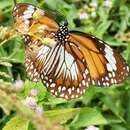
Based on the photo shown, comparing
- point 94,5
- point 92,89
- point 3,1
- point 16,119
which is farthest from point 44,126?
point 94,5

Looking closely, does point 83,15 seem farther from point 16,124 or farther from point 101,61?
point 16,124

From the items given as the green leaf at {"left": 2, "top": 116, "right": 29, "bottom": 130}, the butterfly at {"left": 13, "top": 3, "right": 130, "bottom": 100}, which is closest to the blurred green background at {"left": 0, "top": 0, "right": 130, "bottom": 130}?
the butterfly at {"left": 13, "top": 3, "right": 130, "bottom": 100}

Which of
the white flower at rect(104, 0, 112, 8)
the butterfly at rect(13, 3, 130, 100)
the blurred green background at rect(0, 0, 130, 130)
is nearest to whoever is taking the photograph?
the butterfly at rect(13, 3, 130, 100)

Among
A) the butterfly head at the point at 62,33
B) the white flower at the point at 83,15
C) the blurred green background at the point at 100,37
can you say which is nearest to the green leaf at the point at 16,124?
the blurred green background at the point at 100,37

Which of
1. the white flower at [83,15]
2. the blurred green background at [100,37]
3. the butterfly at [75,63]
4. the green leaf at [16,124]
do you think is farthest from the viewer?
the white flower at [83,15]

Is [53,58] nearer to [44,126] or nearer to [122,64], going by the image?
[122,64]

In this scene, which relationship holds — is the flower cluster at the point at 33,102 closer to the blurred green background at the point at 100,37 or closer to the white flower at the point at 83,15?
the blurred green background at the point at 100,37

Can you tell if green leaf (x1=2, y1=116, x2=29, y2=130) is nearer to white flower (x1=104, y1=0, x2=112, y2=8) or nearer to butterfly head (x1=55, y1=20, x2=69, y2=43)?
butterfly head (x1=55, y1=20, x2=69, y2=43)

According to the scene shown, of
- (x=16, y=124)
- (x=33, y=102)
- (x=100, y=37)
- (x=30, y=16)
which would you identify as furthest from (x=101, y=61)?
(x=33, y=102)
